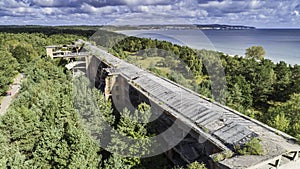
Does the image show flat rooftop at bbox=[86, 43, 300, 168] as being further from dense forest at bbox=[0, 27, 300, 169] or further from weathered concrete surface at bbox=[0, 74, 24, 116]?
weathered concrete surface at bbox=[0, 74, 24, 116]

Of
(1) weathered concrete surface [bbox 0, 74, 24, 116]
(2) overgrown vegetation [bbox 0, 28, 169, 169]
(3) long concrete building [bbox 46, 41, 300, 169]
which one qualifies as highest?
(3) long concrete building [bbox 46, 41, 300, 169]

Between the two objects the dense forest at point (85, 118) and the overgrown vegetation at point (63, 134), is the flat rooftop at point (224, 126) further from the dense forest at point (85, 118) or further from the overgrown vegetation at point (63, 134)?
the overgrown vegetation at point (63, 134)

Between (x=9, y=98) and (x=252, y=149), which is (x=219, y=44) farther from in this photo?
(x=252, y=149)

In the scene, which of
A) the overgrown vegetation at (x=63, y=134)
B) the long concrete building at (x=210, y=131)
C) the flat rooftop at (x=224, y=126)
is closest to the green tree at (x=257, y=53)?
the long concrete building at (x=210, y=131)

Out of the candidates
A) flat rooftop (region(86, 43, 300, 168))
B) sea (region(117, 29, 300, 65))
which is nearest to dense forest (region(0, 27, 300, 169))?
flat rooftop (region(86, 43, 300, 168))

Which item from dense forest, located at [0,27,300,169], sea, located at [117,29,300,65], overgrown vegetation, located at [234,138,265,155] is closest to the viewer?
overgrown vegetation, located at [234,138,265,155]

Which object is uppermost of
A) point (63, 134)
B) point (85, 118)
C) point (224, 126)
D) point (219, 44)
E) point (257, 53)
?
point (219, 44)

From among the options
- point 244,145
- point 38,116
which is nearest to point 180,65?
point 38,116

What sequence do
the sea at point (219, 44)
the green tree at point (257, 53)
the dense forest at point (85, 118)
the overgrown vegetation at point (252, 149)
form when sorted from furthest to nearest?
the green tree at point (257, 53) < the sea at point (219, 44) < the dense forest at point (85, 118) < the overgrown vegetation at point (252, 149)

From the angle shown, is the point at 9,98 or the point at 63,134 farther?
the point at 9,98

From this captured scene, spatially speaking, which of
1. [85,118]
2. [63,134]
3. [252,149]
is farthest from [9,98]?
[252,149]
